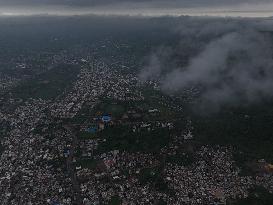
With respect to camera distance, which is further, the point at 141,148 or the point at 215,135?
the point at 215,135

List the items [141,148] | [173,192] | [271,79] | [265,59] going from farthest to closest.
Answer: [265,59]
[271,79]
[141,148]
[173,192]

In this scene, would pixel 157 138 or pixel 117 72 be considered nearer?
pixel 157 138

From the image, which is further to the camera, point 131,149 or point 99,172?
point 131,149

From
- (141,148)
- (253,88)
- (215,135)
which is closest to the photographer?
(141,148)

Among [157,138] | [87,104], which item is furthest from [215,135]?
[87,104]

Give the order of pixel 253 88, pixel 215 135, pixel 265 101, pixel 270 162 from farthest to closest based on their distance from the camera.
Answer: pixel 253 88, pixel 265 101, pixel 215 135, pixel 270 162

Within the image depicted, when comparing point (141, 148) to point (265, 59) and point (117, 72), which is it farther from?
point (265, 59)

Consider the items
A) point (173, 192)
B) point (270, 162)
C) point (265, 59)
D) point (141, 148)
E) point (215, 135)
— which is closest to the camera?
point (173, 192)

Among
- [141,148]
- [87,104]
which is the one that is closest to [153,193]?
[141,148]

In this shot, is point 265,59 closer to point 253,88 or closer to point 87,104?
point 253,88
